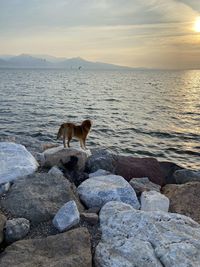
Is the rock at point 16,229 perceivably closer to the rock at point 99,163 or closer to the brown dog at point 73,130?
the rock at point 99,163

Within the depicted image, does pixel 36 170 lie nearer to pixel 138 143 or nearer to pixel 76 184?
pixel 76 184

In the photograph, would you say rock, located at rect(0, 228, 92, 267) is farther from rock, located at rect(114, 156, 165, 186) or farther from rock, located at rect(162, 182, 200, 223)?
rock, located at rect(114, 156, 165, 186)

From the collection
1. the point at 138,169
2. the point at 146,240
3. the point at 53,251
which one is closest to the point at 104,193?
the point at 146,240

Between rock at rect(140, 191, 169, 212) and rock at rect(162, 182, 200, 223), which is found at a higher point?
rock at rect(140, 191, 169, 212)

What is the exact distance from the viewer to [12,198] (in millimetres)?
7094

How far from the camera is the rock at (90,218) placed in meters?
6.55

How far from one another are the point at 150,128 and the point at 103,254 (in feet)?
67.8

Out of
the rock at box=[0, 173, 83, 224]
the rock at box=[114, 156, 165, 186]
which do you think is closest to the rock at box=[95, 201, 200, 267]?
the rock at box=[0, 173, 83, 224]

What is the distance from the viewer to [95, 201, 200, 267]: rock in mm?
5387

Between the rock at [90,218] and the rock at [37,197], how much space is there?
Answer: 538 mm

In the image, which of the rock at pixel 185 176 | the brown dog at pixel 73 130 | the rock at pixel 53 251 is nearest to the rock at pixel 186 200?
the rock at pixel 185 176

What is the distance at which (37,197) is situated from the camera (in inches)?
278

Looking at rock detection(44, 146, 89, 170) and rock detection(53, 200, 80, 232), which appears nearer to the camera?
rock detection(53, 200, 80, 232)

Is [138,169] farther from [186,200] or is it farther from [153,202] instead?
[153,202]
